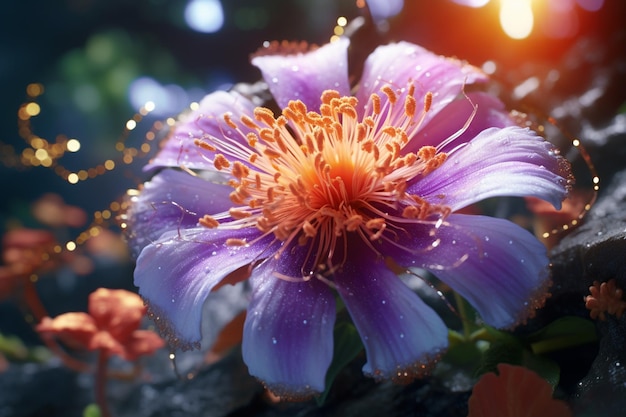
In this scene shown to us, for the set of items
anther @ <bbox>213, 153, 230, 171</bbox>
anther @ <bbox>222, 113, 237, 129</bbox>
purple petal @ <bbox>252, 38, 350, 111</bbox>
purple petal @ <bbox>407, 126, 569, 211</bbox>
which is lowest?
purple petal @ <bbox>407, 126, 569, 211</bbox>

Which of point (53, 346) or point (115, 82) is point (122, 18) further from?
point (53, 346)

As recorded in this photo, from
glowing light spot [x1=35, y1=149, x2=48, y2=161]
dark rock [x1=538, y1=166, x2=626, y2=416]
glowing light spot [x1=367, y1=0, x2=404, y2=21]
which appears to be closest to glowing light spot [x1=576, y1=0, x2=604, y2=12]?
glowing light spot [x1=367, y1=0, x2=404, y2=21]

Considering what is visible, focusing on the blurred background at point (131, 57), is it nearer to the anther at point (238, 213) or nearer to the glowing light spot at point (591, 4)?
the glowing light spot at point (591, 4)

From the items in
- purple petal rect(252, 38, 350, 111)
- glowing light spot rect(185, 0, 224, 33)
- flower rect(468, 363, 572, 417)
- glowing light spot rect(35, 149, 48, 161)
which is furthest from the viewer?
glowing light spot rect(185, 0, 224, 33)

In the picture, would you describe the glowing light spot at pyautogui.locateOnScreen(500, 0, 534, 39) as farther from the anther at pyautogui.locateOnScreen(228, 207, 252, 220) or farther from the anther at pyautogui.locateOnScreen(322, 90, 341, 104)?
the anther at pyautogui.locateOnScreen(228, 207, 252, 220)

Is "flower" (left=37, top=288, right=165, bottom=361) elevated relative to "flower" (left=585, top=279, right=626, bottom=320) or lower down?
elevated

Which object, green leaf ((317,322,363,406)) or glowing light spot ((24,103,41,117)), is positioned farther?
glowing light spot ((24,103,41,117))

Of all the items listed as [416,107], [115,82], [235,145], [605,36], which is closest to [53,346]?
[235,145]

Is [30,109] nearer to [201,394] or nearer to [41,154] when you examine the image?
[41,154]
